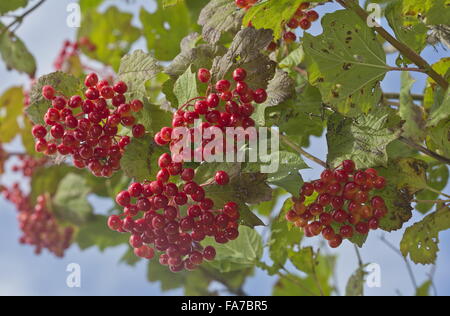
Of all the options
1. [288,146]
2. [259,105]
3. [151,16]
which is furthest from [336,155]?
[151,16]

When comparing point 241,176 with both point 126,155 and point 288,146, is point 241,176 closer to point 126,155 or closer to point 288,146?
point 126,155

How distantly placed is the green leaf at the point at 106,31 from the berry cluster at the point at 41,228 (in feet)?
2.57

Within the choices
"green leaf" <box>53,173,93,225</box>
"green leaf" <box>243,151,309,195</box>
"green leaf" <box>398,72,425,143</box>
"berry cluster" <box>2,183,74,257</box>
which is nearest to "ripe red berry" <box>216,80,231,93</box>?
"green leaf" <box>243,151,309,195</box>

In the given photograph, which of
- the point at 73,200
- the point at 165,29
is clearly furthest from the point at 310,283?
the point at 165,29

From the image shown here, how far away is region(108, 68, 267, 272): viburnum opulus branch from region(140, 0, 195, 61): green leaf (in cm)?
67

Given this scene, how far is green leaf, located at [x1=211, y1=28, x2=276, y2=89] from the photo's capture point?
1.07m

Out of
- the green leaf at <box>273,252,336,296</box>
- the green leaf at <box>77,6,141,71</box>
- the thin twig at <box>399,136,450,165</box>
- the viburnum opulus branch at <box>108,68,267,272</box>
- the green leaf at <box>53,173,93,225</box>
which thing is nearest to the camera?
the viburnum opulus branch at <box>108,68,267,272</box>

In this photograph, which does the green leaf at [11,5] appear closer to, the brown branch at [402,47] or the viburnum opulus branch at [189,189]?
the viburnum opulus branch at [189,189]

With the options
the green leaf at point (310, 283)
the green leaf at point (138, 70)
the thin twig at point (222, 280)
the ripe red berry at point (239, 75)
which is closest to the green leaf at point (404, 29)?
the ripe red berry at point (239, 75)

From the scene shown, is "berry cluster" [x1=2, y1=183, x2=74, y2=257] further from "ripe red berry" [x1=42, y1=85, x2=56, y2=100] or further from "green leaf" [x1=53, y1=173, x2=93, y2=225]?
"ripe red berry" [x1=42, y1=85, x2=56, y2=100]

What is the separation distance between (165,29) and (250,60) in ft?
2.67

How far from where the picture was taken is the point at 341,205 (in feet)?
3.69

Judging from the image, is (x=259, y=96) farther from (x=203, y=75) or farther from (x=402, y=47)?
(x=402, y=47)

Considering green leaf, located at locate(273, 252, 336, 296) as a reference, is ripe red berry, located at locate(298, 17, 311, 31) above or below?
above
